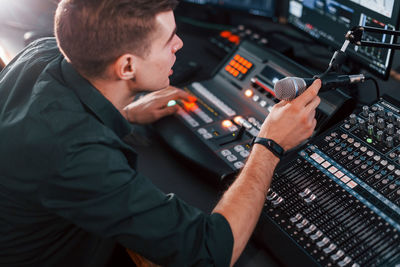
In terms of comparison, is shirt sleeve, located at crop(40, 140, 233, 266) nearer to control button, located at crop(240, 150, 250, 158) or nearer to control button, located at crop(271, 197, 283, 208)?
control button, located at crop(271, 197, 283, 208)

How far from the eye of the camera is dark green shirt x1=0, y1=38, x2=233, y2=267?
804 mm

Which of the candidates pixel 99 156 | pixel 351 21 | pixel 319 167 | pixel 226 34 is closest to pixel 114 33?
pixel 99 156

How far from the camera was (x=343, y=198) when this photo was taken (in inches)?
36.9

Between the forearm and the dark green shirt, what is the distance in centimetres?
3

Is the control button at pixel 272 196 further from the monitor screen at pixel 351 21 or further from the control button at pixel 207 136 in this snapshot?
the monitor screen at pixel 351 21

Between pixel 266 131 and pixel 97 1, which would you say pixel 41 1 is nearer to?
pixel 97 1

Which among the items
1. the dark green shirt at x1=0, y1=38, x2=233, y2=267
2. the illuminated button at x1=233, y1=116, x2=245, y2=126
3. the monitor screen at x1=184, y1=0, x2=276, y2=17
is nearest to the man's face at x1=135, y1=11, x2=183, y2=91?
the dark green shirt at x1=0, y1=38, x2=233, y2=267

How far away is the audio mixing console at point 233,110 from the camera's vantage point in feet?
3.84

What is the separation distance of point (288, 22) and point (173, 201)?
1082mm

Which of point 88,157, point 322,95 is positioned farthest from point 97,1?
point 322,95

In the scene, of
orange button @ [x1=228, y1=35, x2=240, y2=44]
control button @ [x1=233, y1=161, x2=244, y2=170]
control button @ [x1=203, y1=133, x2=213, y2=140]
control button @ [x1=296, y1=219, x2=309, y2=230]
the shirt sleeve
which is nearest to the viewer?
the shirt sleeve

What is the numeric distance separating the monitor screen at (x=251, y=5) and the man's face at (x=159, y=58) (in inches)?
33.7

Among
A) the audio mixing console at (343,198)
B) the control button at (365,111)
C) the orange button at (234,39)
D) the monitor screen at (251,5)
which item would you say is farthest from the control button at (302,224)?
the monitor screen at (251,5)

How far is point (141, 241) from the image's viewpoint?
2.70ft
